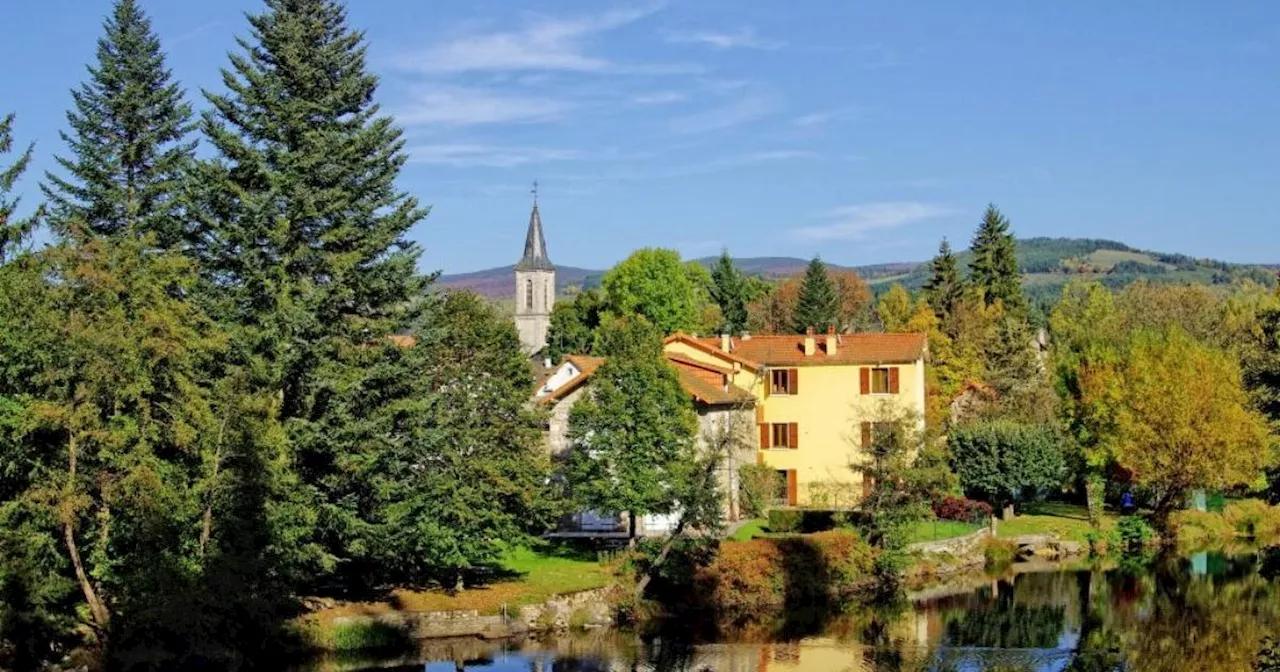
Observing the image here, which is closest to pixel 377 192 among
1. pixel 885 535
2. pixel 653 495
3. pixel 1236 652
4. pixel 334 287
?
pixel 334 287

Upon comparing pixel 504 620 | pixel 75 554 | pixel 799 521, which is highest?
pixel 799 521

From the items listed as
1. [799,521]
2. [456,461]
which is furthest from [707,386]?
[456,461]

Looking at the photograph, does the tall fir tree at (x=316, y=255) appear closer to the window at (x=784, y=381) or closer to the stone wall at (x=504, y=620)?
the stone wall at (x=504, y=620)

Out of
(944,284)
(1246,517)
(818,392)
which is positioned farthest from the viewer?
(944,284)

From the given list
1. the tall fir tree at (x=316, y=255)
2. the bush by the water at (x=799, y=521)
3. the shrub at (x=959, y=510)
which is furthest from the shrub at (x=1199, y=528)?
the tall fir tree at (x=316, y=255)

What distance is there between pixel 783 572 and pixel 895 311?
5601cm

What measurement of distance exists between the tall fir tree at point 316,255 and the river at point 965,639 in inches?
212

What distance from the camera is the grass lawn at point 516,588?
39406 millimetres

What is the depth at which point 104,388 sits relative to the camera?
31812mm

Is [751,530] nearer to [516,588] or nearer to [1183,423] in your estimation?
[516,588]

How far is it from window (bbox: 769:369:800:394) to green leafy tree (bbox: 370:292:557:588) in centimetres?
1996

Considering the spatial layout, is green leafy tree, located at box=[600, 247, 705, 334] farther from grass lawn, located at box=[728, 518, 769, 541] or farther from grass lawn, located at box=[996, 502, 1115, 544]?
grass lawn, located at box=[728, 518, 769, 541]

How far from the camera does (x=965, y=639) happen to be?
3994 centimetres

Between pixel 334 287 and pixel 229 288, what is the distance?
2941 millimetres
